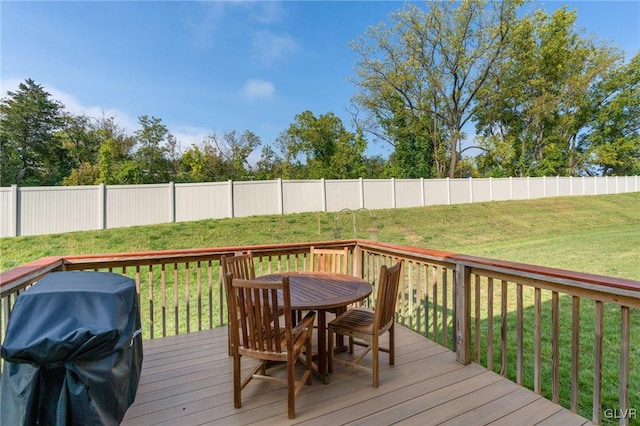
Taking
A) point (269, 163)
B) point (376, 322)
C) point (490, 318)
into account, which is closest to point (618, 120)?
point (269, 163)

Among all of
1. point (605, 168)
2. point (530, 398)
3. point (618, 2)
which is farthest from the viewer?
point (605, 168)

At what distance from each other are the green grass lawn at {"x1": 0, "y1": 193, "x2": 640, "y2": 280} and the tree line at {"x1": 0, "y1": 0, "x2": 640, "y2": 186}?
6.20m

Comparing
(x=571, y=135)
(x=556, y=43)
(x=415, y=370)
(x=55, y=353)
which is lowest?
(x=415, y=370)

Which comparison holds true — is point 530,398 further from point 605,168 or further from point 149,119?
point 605,168

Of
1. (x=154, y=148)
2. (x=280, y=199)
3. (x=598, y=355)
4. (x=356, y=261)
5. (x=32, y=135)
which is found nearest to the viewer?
(x=598, y=355)

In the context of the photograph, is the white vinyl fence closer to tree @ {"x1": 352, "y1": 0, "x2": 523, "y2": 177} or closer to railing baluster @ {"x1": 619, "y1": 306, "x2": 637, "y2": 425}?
tree @ {"x1": 352, "y1": 0, "x2": 523, "y2": 177}

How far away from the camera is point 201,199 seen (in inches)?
375

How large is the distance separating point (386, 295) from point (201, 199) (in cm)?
830

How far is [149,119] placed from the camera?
15258 mm

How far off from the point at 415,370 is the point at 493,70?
20624 millimetres

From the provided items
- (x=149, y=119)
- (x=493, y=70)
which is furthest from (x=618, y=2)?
(x=149, y=119)

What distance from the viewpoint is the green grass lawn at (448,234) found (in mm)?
6992

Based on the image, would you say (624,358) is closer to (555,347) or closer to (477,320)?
(555,347)

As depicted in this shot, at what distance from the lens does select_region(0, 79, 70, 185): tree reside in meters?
15.6
